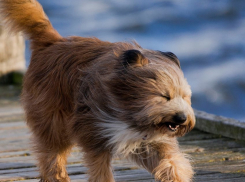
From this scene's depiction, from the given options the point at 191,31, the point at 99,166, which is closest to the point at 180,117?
the point at 99,166

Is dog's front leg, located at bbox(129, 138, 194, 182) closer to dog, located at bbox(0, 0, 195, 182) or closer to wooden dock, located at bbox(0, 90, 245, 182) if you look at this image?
dog, located at bbox(0, 0, 195, 182)

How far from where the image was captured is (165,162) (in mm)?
3254

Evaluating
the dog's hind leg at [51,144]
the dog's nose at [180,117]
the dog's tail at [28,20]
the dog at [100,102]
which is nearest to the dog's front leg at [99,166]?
the dog at [100,102]

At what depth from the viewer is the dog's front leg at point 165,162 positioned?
10.6 feet

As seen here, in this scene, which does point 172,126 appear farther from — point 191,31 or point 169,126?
point 191,31

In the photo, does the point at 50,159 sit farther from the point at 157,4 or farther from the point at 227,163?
the point at 157,4

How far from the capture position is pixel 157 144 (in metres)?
3.33

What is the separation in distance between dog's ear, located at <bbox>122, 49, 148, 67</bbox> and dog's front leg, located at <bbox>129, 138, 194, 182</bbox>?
2.03ft

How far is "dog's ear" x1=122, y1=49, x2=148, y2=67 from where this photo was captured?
3045 mm

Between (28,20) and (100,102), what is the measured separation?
4.14ft

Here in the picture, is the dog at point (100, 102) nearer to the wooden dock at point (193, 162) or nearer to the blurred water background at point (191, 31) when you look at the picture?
the wooden dock at point (193, 162)

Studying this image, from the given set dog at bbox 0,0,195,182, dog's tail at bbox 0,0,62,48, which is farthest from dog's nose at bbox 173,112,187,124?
dog's tail at bbox 0,0,62,48

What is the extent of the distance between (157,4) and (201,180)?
1466 cm

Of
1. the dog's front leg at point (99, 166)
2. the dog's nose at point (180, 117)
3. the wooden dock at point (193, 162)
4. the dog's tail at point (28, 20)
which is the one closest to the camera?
the dog's nose at point (180, 117)
